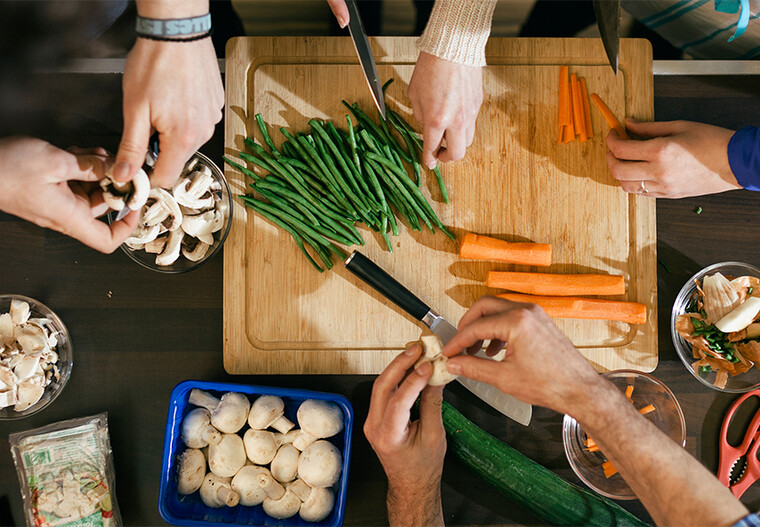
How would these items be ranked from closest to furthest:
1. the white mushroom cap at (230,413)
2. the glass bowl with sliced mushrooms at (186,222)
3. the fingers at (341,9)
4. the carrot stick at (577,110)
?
the fingers at (341,9), the glass bowl with sliced mushrooms at (186,222), the white mushroom cap at (230,413), the carrot stick at (577,110)

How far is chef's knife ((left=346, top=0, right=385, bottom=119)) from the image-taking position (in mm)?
1812

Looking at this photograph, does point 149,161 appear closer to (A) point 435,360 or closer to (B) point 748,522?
(A) point 435,360

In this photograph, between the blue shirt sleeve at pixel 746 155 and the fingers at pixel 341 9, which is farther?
the blue shirt sleeve at pixel 746 155

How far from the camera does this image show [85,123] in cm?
212

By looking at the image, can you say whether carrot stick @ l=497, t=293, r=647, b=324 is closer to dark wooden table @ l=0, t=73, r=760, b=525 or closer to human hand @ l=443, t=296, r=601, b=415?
dark wooden table @ l=0, t=73, r=760, b=525

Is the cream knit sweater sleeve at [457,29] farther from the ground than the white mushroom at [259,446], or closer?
farther from the ground

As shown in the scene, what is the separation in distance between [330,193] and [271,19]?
0.86m

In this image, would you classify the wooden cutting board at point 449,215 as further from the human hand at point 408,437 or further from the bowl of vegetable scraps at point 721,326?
the human hand at point 408,437

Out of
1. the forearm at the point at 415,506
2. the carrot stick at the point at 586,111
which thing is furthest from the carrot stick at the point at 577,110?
the forearm at the point at 415,506

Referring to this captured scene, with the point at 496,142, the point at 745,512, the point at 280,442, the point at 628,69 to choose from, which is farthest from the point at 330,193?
the point at 745,512

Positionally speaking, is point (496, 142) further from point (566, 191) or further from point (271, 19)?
point (271, 19)

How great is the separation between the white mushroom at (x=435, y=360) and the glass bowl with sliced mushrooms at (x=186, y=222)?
872mm

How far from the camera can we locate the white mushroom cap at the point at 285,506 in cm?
195

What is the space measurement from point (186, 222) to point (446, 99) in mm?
1022
